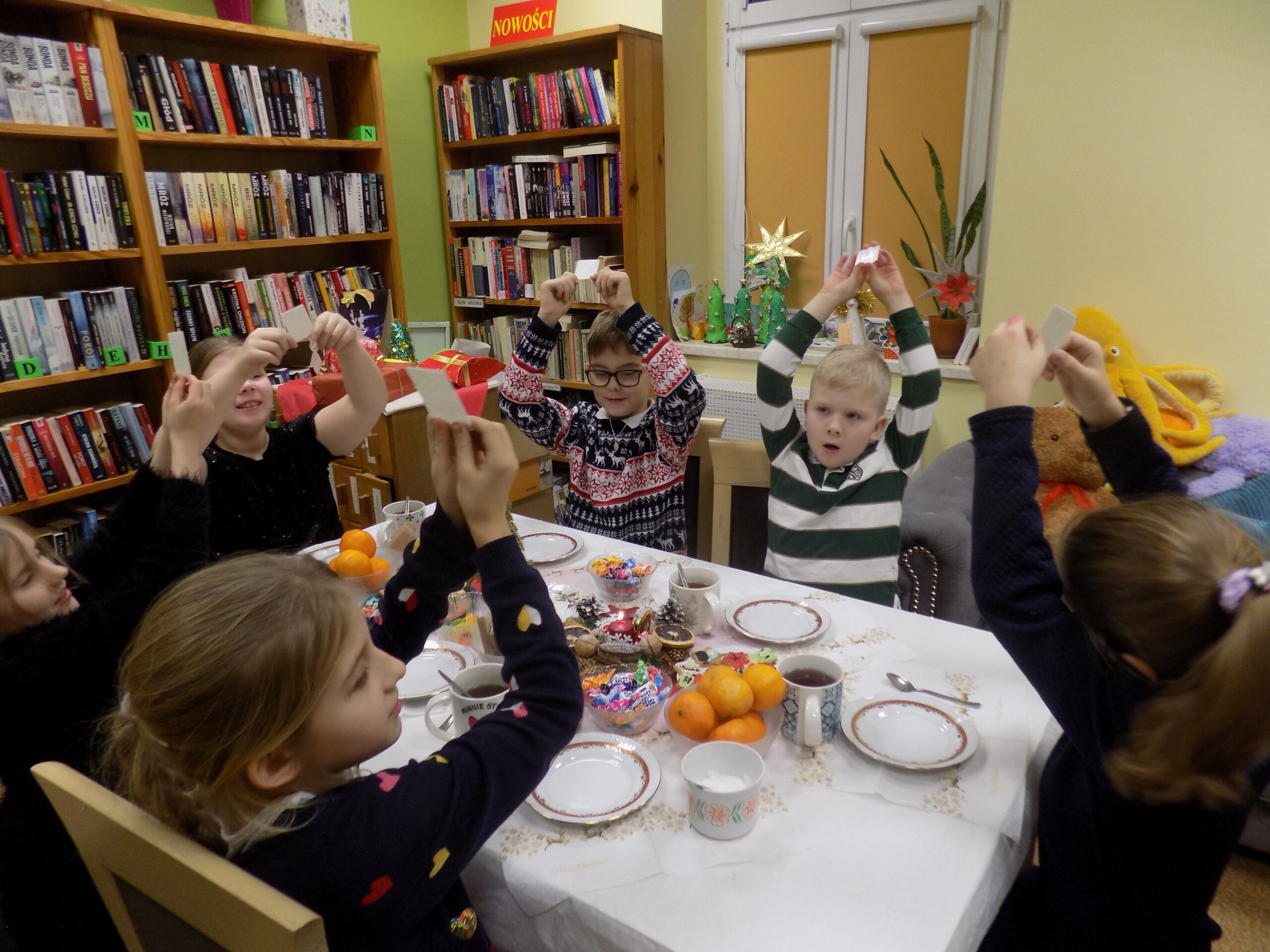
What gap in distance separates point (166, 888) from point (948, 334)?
295cm

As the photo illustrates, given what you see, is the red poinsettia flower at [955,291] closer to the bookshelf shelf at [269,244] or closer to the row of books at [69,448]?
the bookshelf shelf at [269,244]

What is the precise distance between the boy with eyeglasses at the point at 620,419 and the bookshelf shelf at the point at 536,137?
1639mm

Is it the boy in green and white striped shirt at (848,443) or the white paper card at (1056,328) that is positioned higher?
the white paper card at (1056,328)

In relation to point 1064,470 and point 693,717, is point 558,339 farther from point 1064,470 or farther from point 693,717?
point 693,717

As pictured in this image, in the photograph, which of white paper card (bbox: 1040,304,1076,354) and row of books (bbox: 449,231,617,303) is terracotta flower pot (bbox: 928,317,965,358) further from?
white paper card (bbox: 1040,304,1076,354)

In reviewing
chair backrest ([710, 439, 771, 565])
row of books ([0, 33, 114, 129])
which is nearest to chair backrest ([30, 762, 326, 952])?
chair backrest ([710, 439, 771, 565])

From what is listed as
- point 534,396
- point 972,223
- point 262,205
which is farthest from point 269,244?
point 972,223

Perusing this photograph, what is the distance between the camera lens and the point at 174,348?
1.19 metres

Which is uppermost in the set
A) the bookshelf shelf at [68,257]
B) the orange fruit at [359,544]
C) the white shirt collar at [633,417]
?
the bookshelf shelf at [68,257]

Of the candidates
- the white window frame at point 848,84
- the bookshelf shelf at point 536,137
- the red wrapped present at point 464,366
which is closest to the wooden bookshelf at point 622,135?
the bookshelf shelf at point 536,137

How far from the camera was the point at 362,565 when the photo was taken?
145cm

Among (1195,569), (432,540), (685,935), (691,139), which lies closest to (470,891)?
(685,935)

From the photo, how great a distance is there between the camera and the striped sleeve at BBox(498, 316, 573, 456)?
1.98 meters

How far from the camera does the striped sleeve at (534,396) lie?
1978 mm
